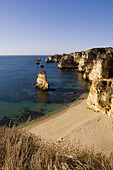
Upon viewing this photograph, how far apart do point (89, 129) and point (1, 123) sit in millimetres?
12425

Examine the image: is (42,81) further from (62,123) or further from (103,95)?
(103,95)

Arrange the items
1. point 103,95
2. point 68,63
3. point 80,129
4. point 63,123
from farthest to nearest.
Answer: point 68,63
point 63,123
point 103,95
point 80,129

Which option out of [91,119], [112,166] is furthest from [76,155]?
[91,119]

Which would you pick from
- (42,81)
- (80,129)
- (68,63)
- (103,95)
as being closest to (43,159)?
(80,129)

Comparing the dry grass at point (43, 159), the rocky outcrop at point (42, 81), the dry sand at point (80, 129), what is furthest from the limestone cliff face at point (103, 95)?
the rocky outcrop at point (42, 81)

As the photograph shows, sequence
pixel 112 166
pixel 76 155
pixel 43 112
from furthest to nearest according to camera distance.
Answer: pixel 43 112
pixel 76 155
pixel 112 166

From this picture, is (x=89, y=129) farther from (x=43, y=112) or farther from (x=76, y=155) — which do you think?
(x=76, y=155)

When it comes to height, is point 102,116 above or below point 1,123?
above

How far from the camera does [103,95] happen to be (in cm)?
1788

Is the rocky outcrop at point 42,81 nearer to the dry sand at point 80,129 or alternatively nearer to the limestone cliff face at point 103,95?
the dry sand at point 80,129

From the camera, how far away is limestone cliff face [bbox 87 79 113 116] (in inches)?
665

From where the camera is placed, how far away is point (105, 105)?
58.2 ft

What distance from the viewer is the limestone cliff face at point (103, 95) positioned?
16.9m

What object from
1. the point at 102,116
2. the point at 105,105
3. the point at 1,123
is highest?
the point at 105,105
